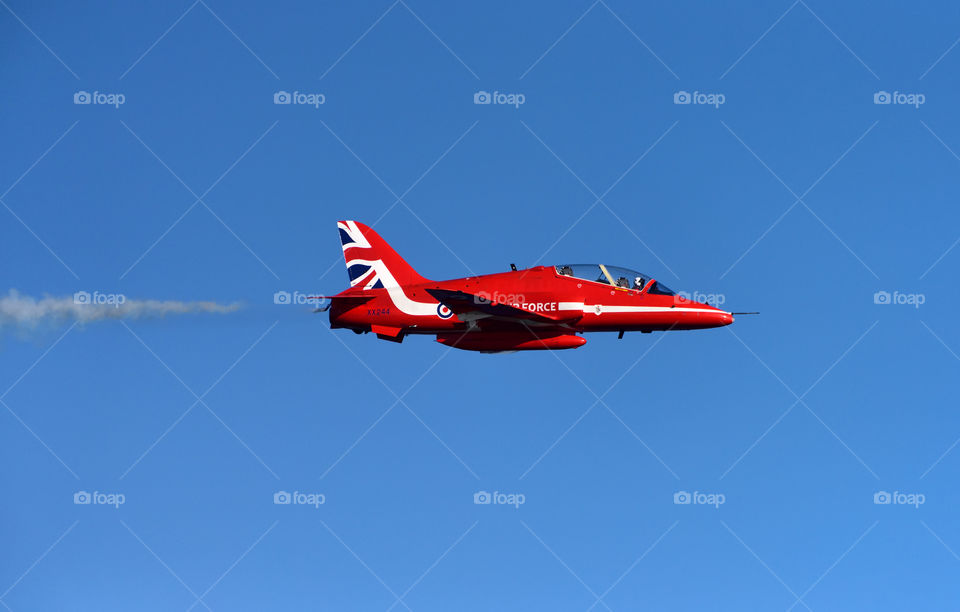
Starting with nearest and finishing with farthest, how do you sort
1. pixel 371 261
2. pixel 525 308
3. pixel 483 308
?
pixel 483 308, pixel 525 308, pixel 371 261

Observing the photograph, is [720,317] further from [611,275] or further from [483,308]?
[483,308]

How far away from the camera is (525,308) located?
128 feet

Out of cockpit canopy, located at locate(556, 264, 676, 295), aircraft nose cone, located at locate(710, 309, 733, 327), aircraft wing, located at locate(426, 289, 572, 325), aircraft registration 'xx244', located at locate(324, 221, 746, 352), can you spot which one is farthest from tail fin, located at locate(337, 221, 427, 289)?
aircraft nose cone, located at locate(710, 309, 733, 327)

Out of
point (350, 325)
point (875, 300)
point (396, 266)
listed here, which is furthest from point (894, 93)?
point (350, 325)

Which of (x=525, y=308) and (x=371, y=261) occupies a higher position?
(x=371, y=261)

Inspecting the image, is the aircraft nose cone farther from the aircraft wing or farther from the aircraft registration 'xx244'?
Result: the aircraft wing

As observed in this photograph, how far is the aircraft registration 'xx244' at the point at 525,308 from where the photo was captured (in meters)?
39.1

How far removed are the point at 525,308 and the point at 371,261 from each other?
7.57 metres

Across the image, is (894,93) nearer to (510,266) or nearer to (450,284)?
(510,266)

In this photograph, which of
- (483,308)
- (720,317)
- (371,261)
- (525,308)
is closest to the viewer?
(483,308)

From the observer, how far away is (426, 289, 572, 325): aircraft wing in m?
37.3

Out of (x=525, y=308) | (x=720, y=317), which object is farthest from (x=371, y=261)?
(x=720, y=317)

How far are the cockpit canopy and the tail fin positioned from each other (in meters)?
6.69

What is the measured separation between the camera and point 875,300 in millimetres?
42469
